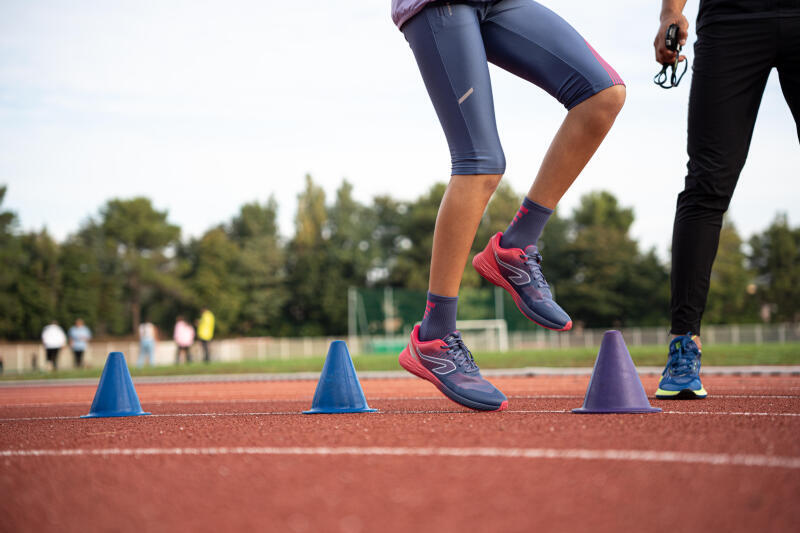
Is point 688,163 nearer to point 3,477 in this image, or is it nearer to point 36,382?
point 3,477

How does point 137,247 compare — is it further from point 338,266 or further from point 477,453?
point 477,453

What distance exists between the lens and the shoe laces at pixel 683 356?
3.97m

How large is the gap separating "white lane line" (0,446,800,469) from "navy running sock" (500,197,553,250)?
161cm

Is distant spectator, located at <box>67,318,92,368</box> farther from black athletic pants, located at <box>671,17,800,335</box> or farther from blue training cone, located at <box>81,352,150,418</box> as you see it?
black athletic pants, located at <box>671,17,800,335</box>

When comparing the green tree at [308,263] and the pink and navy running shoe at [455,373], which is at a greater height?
the green tree at [308,263]

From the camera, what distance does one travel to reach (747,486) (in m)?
1.67

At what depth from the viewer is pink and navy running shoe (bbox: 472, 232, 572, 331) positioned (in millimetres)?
3383

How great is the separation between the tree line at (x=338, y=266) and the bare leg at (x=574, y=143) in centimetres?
6164

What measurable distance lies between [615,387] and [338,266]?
218 ft

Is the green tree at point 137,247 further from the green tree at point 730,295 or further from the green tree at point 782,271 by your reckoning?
the green tree at point 782,271

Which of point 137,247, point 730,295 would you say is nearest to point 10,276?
point 137,247

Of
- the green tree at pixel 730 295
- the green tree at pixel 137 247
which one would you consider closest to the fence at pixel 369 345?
the green tree at pixel 137 247

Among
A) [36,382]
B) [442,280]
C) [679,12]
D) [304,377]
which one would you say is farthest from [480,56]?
[36,382]

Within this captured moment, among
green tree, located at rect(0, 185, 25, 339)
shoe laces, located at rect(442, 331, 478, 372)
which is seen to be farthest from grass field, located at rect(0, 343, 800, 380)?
green tree, located at rect(0, 185, 25, 339)
